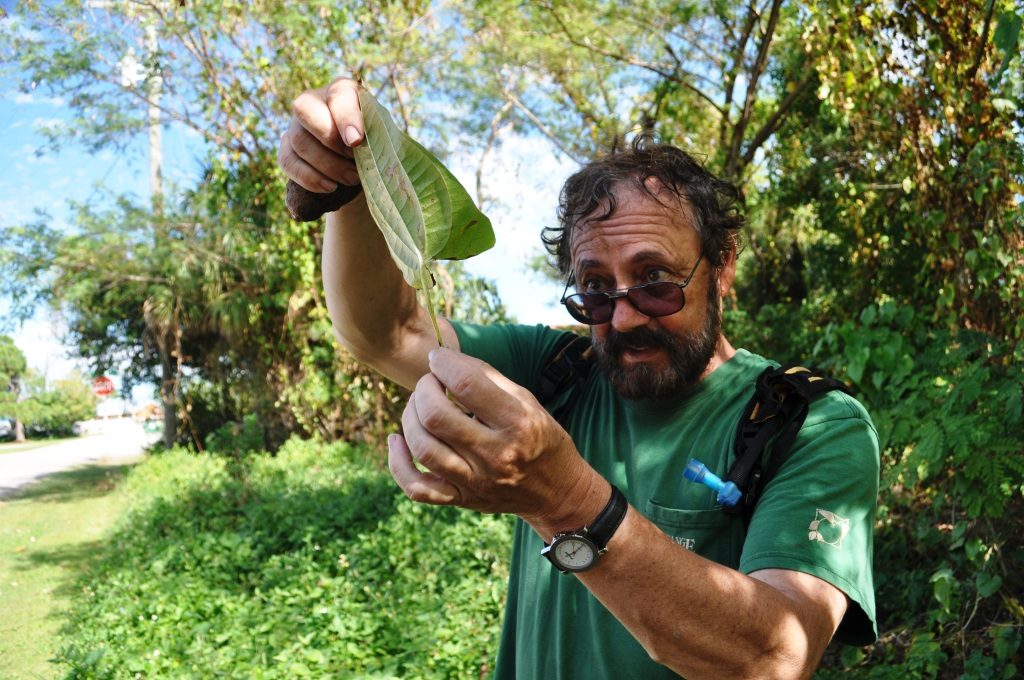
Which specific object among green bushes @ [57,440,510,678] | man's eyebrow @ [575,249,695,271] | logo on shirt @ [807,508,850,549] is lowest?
green bushes @ [57,440,510,678]

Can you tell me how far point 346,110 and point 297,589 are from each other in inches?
161

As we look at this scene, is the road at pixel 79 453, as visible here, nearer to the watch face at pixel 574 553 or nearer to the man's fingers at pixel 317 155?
the man's fingers at pixel 317 155

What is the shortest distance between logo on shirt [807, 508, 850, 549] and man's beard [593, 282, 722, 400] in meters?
0.40

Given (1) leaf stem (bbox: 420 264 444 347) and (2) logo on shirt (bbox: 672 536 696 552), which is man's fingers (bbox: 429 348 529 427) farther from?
(2) logo on shirt (bbox: 672 536 696 552)

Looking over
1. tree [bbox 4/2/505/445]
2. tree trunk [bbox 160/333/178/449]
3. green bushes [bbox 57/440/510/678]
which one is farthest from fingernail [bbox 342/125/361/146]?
tree trunk [bbox 160/333/178/449]

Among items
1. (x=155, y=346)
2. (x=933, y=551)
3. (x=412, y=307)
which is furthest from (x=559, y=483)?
(x=155, y=346)

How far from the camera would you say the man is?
0.91m

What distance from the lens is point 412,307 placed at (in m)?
1.68

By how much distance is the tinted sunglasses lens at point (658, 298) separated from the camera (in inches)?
60.1

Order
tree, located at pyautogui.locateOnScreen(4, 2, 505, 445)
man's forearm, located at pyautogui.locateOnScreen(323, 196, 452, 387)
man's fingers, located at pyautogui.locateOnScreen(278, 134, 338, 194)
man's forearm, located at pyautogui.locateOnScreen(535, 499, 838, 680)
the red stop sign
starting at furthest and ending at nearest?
the red stop sign → tree, located at pyautogui.locateOnScreen(4, 2, 505, 445) → man's forearm, located at pyautogui.locateOnScreen(323, 196, 452, 387) → man's fingers, located at pyautogui.locateOnScreen(278, 134, 338, 194) → man's forearm, located at pyautogui.locateOnScreen(535, 499, 838, 680)

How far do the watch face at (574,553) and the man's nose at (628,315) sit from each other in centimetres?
66

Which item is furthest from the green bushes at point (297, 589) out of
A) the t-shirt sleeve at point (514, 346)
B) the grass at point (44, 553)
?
the t-shirt sleeve at point (514, 346)

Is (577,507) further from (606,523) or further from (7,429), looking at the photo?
(7,429)

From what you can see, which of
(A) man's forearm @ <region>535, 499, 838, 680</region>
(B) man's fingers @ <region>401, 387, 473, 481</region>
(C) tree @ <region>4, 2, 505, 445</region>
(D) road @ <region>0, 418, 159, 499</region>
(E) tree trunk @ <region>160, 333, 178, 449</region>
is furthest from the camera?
(E) tree trunk @ <region>160, 333, 178, 449</region>
